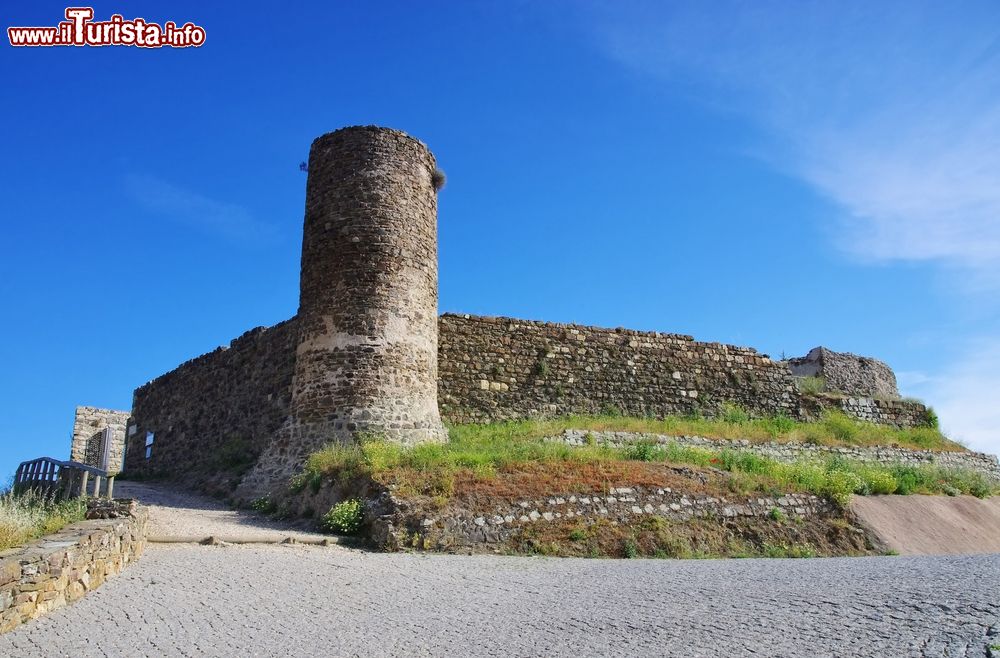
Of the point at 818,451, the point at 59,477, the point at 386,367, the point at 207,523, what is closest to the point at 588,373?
the point at 818,451

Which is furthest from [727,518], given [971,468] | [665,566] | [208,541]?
[971,468]

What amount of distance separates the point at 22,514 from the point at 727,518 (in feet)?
34.4

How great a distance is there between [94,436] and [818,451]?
26.3 m

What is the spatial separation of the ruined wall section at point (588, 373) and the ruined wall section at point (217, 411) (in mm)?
3962

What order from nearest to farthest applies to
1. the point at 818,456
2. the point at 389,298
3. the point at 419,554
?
the point at 419,554
the point at 389,298
the point at 818,456

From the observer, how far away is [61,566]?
25.4 feet

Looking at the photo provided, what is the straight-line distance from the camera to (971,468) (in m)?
22.2

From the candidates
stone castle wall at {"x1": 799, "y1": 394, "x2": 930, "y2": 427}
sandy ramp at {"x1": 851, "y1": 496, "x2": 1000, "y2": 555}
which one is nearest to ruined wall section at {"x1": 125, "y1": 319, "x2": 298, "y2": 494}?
sandy ramp at {"x1": 851, "y1": 496, "x2": 1000, "y2": 555}

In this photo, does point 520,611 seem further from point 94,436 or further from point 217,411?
point 94,436

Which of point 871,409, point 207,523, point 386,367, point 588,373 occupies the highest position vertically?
point 588,373

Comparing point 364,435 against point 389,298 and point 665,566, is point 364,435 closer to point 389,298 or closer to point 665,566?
point 389,298

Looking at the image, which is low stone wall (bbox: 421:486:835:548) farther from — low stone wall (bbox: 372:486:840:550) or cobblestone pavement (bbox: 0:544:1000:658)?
cobblestone pavement (bbox: 0:544:1000:658)

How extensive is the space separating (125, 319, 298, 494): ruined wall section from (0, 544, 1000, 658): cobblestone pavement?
27.4 ft

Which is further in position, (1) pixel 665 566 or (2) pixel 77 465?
(2) pixel 77 465
